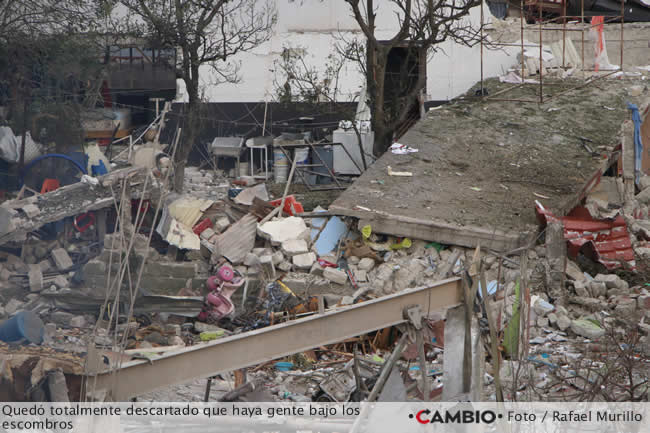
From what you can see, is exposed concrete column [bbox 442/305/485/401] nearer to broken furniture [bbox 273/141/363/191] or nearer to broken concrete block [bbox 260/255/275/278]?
broken concrete block [bbox 260/255/275/278]

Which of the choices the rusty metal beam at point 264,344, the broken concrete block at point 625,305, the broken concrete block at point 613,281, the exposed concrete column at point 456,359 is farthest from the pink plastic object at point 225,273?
the rusty metal beam at point 264,344

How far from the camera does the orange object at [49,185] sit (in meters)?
12.7

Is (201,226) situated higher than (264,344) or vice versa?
(264,344)

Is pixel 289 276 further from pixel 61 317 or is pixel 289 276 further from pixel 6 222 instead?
pixel 6 222

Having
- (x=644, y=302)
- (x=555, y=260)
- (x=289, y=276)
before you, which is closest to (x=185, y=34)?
(x=289, y=276)

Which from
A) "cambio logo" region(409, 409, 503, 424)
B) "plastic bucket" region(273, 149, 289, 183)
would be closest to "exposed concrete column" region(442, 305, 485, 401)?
"cambio logo" region(409, 409, 503, 424)

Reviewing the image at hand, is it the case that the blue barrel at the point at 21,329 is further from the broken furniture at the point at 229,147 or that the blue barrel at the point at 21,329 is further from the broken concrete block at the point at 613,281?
the broken furniture at the point at 229,147

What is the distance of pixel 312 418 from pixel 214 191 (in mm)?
11122

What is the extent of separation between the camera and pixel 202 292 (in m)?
10.7

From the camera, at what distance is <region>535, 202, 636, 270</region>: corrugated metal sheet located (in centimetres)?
1039

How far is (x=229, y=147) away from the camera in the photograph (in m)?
17.6

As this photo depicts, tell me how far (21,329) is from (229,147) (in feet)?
40.3

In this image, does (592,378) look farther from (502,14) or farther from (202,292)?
(502,14)

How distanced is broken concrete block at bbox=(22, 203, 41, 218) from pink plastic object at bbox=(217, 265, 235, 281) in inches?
113
